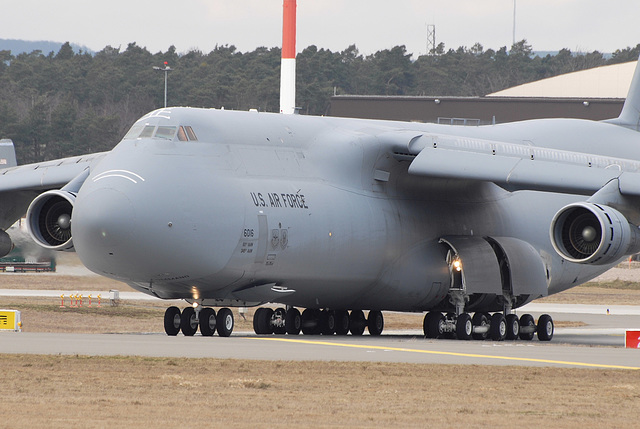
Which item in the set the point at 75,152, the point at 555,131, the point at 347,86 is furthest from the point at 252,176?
the point at 347,86

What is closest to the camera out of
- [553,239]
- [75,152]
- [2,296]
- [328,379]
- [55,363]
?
[328,379]

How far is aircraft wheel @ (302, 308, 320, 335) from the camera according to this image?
25.3m

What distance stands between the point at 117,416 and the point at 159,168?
372 inches

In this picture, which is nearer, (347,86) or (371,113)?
(371,113)

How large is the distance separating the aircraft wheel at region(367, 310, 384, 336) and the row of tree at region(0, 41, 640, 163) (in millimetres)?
60721

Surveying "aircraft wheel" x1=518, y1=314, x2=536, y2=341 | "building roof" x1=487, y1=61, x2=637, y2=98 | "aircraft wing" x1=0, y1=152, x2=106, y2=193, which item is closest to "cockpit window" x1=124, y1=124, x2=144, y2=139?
"aircraft wing" x1=0, y1=152, x2=106, y2=193

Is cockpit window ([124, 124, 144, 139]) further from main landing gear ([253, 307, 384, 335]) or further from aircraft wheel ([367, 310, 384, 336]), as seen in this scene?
aircraft wheel ([367, 310, 384, 336])

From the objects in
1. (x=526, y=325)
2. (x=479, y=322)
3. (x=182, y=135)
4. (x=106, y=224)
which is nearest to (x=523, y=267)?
(x=526, y=325)

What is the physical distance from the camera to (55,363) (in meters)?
15.5

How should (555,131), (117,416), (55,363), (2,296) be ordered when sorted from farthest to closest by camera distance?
(2,296)
(555,131)
(55,363)
(117,416)

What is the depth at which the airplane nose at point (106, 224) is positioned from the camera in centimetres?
1969

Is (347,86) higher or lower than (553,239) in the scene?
higher

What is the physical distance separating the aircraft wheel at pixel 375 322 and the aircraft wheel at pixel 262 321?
8.88 feet

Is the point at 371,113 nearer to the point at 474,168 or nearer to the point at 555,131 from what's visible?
the point at 555,131
